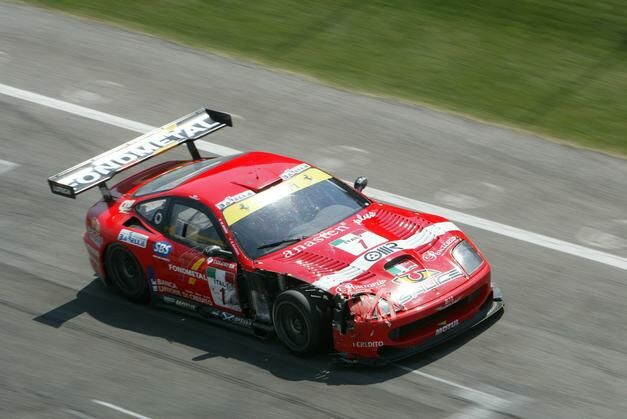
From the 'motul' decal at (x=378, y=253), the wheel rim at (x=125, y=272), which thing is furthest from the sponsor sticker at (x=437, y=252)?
the wheel rim at (x=125, y=272)

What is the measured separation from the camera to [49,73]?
16250mm

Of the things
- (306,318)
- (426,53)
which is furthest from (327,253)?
(426,53)

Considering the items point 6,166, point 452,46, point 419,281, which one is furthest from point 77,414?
point 452,46

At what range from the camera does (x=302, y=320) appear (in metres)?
9.14

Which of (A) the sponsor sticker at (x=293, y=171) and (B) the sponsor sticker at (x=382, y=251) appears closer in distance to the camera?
(B) the sponsor sticker at (x=382, y=251)

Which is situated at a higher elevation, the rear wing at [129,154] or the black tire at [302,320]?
the rear wing at [129,154]

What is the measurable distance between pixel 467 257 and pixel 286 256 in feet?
5.31

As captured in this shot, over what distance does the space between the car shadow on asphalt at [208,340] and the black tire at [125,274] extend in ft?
0.38

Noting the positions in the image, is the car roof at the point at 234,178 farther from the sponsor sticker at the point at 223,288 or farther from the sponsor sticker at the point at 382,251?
the sponsor sticker at the point at 382,251

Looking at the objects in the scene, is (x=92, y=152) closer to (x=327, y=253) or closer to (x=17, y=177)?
(x=17, y=177)

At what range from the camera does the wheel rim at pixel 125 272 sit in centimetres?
1070

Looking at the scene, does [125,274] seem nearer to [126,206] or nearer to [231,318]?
[126,206]

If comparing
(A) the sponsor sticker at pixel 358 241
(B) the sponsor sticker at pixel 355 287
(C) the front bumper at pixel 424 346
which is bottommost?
(C) the front bumper at pixel 424 346

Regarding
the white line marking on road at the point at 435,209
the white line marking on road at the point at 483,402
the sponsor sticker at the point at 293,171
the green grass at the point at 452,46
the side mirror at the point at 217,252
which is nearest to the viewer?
the white line marking on road at the point at 483,402
